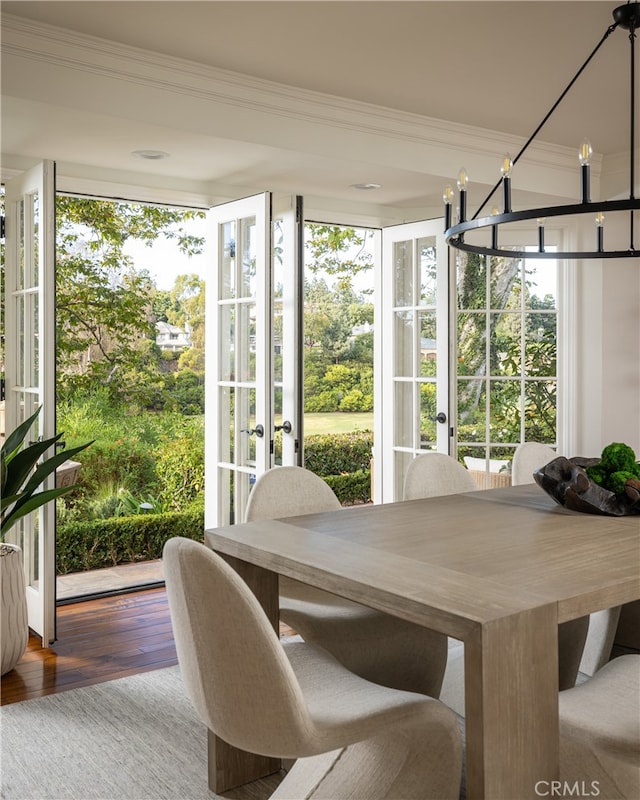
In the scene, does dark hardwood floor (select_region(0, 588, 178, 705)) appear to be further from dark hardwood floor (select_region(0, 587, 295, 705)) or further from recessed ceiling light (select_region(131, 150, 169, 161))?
recessed ceiling light (select_region(131, 150, 169, 161))

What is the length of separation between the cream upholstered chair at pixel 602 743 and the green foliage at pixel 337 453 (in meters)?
6.63

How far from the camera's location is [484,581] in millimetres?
1855

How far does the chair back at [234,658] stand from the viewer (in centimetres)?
165

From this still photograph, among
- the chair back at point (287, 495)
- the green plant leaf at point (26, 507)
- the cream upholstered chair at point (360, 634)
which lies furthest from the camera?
the green plant leaf at point (26, 507)

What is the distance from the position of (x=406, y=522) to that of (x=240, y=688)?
1052 millimetres

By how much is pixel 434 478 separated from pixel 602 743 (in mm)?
1822

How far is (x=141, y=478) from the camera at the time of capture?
7414 mm

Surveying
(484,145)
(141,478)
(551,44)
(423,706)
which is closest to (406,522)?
(423,706)

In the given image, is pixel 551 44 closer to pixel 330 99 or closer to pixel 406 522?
pixel 330 99

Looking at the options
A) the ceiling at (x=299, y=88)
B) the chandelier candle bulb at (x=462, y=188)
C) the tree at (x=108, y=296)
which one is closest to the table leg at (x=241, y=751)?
the chandelier candle bulb at (x=462, y=188)

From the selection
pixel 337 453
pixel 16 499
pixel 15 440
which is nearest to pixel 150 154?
pixel 15 440

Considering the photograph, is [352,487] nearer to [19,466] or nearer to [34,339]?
[34,339]

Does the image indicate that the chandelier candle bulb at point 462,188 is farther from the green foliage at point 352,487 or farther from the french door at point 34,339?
the green foliage at point 352,487

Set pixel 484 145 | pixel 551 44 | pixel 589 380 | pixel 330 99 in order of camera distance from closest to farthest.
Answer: pixel 551 44 → pixel 330 99 → pixel 484 145 → pixel 589 380
